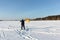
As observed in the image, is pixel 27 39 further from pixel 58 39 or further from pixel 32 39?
pixel 58 39

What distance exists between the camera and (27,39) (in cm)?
642

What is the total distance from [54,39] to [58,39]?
194 millimetres

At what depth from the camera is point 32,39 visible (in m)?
6.34

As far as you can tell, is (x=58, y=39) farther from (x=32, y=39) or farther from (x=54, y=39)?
(x=32, y=39)

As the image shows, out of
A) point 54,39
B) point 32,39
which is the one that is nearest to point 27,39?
point 32,39

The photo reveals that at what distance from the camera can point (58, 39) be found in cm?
644

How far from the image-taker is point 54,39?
21.1 ft

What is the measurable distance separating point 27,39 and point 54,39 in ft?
4.31

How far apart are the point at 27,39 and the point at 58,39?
4.95ft

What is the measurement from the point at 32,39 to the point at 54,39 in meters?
1.08

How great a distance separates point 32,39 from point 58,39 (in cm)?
127

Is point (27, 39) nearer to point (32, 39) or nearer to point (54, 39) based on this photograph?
point (32, 39)

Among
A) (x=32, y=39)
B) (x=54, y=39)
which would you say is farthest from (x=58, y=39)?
(x=32, y=39)
